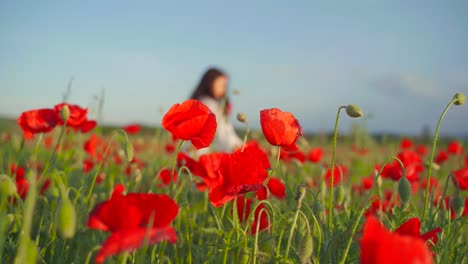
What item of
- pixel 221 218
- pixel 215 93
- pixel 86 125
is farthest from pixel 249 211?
pixel 215 93

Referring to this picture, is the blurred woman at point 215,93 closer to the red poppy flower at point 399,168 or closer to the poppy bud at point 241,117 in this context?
the red poppy flower at point 399,168

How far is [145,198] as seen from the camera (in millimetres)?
947

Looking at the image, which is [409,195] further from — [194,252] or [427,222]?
[194,252]

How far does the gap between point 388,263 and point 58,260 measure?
1.09 m

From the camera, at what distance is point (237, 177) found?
1360 mm

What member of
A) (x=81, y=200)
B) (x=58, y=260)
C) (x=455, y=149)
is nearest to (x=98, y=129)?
(x=81, y=200)

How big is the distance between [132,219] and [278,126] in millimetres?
652

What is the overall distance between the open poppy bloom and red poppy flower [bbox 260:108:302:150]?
0.56 metres

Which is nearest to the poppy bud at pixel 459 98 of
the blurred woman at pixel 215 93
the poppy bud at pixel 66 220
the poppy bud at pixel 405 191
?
the poppy bud at pixel 405 191

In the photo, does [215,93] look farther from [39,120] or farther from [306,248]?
[306,248]

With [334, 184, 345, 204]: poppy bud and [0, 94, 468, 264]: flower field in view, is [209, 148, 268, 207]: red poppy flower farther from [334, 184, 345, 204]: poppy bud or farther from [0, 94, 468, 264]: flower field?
[334, 184, 345, 204]: poppy bud

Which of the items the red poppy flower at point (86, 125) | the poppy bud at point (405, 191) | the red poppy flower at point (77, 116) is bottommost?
the poppy bud at point (405, 191)

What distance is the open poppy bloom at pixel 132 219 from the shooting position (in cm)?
82

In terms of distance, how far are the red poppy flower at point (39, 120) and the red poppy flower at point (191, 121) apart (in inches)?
29.7
